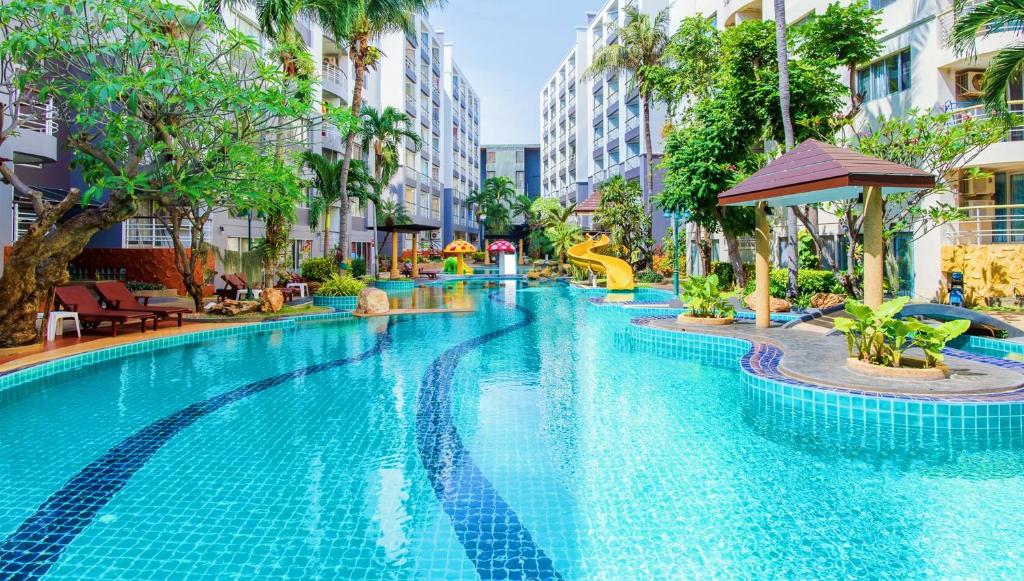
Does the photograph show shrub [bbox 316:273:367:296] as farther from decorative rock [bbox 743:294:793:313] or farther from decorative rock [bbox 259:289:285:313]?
decorative rock [bbox 743:294:793:313]

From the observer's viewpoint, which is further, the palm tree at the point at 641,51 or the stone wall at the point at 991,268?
the palm tree at the point at 641,51

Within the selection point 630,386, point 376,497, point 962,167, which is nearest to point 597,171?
point 962,167

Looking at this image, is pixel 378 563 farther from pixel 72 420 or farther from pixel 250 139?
pixel 250 139

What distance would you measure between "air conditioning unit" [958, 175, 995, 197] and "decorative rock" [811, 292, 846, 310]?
198 inches

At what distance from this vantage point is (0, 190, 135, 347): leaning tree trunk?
985 cm

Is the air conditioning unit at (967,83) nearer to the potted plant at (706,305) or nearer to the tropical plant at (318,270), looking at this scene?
the potted plant at (706,305)

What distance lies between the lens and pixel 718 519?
13.7 ft

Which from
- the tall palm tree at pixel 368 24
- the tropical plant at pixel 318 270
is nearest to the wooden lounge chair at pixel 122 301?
the tropical plant at pixel 318 270

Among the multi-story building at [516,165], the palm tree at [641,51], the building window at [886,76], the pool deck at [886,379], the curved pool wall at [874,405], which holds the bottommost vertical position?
the curved pool wall at [874,405]

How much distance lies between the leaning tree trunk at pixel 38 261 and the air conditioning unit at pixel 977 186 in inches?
740

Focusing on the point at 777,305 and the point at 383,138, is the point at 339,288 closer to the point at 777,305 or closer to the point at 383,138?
the point at 777,305

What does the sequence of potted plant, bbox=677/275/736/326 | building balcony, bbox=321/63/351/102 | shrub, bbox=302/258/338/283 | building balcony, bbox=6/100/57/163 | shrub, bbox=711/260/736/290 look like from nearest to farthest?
potted plant, bbox=677/275/736/326 → building balcony, bbox=6/100/57/163 → shrub, bbox=302/258/338/283 → shrub, bbox=711/260/736/290 → building balcony, bbox=321/63/351/102

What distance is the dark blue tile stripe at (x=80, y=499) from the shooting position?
3.66 metres

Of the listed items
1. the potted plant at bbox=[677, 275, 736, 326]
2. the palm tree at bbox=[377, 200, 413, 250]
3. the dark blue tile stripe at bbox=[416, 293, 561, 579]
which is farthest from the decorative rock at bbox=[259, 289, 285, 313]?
the palm tree at bbox=[377, 200, 413, 250]
